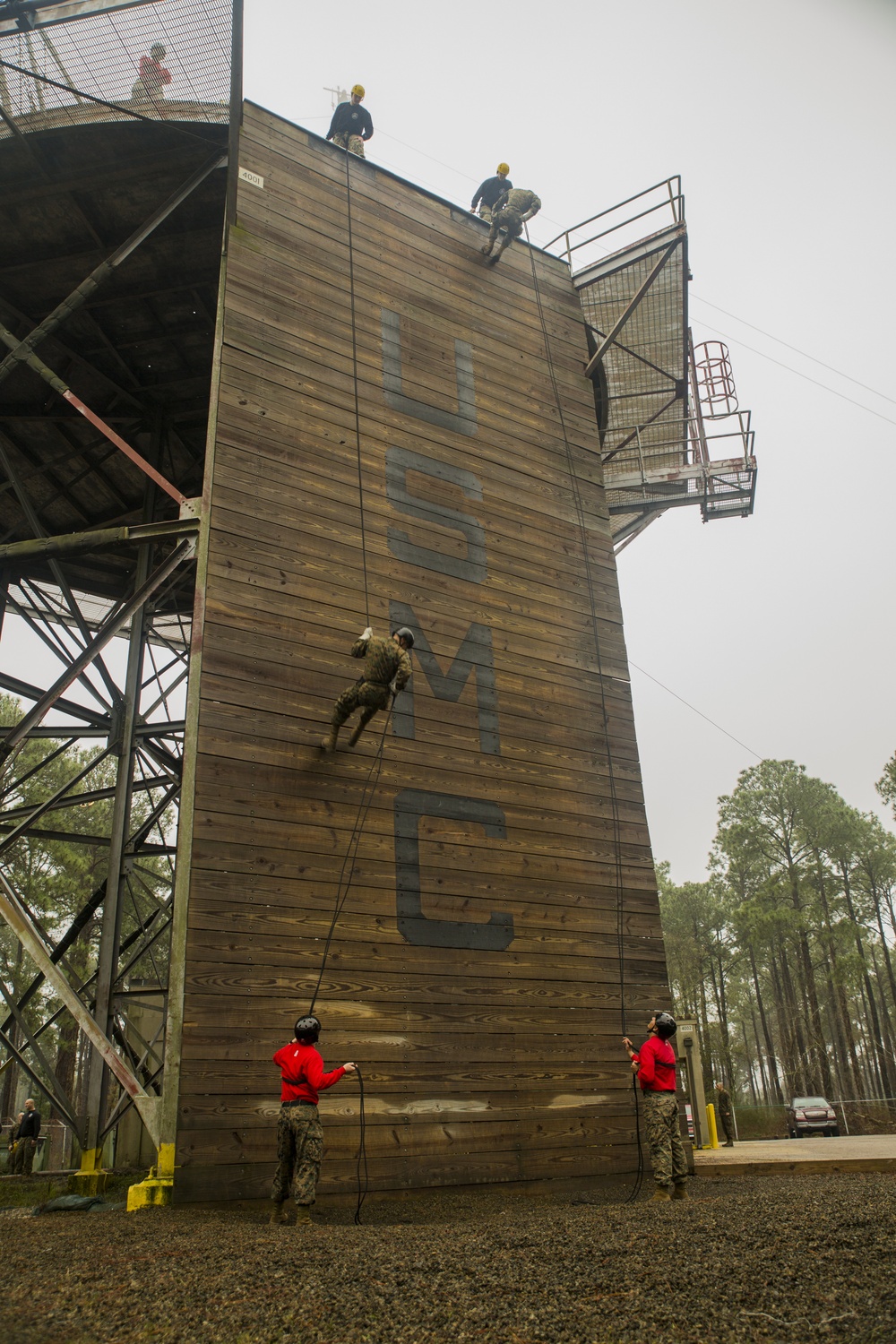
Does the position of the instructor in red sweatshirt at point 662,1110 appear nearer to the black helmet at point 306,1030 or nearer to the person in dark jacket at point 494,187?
the black helmet at point 306,1030

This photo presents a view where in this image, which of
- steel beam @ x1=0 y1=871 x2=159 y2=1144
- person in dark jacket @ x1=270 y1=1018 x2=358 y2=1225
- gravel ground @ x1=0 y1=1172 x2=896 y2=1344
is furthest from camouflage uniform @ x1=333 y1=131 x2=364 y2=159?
gravel ground @ x1=0 y1=1172 x2=896 y2=1344

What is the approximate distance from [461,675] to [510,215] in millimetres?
6611

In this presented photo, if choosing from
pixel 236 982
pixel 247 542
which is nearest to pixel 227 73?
pixel 247 542

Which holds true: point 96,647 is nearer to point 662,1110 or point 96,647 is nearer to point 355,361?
point 355,361

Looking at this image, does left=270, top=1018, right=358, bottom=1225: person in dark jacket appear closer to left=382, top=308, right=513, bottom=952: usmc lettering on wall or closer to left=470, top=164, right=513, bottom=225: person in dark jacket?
left=382, top=308, right=513, bottom=952: usmc lettering on wall

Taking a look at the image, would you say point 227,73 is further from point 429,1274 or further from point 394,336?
point 429,1274

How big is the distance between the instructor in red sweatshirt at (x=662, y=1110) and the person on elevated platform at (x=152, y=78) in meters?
11.0

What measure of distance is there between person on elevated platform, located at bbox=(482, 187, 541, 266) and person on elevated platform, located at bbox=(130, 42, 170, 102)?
448 centimetres

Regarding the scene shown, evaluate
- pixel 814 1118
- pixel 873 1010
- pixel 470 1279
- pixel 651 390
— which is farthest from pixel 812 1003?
pixel 470 1279

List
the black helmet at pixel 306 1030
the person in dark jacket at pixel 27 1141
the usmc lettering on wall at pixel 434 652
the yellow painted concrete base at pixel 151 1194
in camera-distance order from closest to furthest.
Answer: the yellow painted concrete base at pixel 151 1194, the black helmet at pixel 306 1030, the usmc lettering on wall at pixel 434 652, the person in dark jacket at pixel 27 1141

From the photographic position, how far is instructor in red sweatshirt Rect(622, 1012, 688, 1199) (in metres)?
7.71

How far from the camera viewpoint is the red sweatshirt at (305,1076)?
21.8 ft

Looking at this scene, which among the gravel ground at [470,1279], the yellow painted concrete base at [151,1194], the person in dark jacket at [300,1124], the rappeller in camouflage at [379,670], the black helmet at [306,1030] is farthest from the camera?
the rappeller in camouflage at [379,670]

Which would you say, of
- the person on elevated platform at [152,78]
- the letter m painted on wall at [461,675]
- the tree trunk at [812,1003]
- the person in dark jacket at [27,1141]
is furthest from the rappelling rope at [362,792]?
the tree trunk at [812,1003]
